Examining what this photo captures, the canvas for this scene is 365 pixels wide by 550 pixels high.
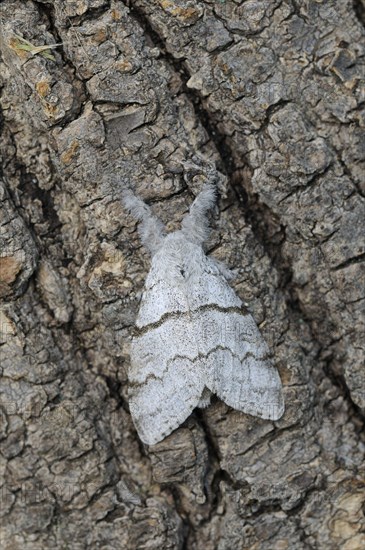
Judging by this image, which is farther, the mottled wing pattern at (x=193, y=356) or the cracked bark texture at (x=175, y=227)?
the mottled wing pattern at (x=193, y=356)

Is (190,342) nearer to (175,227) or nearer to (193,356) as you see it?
(193,356)

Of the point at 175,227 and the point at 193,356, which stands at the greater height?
the point at 175,227

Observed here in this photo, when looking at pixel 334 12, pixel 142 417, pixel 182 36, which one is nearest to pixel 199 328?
pixel 142 417

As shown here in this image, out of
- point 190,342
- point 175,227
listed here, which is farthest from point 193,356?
point 175,227

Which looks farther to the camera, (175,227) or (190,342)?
(190,342)

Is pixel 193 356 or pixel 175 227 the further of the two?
pixel 193 356
